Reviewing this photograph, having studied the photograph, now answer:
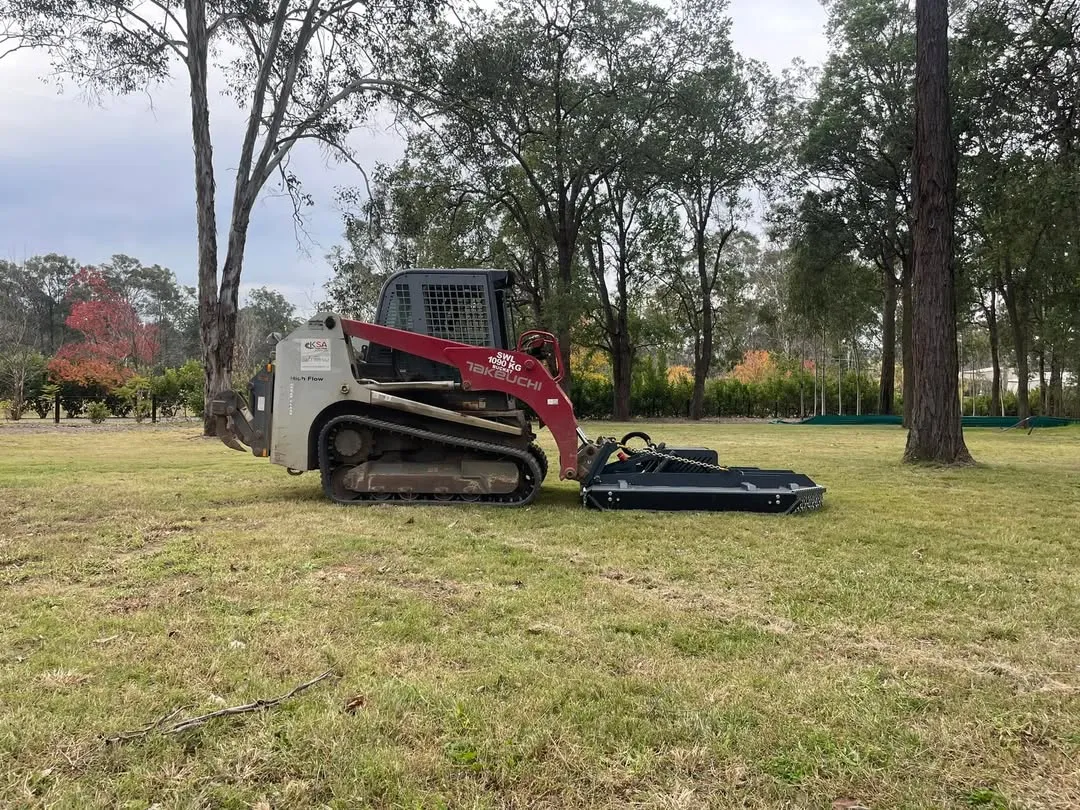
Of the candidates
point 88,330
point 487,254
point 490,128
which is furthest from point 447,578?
point 88,330

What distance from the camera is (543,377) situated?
272 inches

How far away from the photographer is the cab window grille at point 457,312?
7.17 metres

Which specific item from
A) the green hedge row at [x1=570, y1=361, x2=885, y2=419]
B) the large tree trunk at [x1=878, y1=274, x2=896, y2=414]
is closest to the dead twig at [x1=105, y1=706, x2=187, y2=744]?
the large tree trunk at [x1=878, y1=274, x2=896, y2=414]

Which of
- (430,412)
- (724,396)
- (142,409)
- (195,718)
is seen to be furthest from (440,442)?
(724,396)

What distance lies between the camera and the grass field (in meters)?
2.04

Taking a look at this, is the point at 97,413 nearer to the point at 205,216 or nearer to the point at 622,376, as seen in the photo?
the point at 205,216

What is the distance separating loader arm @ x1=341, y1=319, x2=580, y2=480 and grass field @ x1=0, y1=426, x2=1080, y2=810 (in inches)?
45.8

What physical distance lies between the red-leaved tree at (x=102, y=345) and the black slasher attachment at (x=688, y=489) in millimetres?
23942

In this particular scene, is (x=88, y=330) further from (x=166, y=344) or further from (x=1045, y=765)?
(x=1045, y=765)

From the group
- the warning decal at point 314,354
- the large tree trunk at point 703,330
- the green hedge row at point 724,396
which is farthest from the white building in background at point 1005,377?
the warning decal at point 314,354

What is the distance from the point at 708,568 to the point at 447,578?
1.62 m

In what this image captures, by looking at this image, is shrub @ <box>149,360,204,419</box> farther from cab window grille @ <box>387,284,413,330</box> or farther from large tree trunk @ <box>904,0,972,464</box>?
large tree trunk @ <box>904,0,972,464</box>

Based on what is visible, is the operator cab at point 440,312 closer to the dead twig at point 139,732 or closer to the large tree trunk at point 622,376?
the dead twig at point 139,732

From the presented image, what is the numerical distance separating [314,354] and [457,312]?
144 cm
